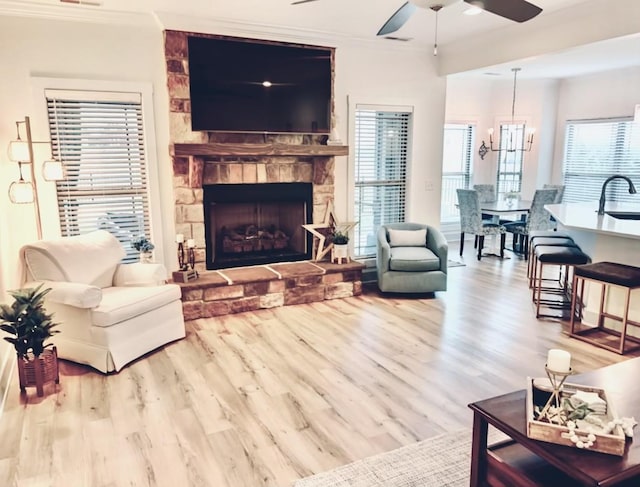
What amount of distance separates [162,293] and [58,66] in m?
2.31

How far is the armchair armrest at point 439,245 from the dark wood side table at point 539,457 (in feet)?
10.3

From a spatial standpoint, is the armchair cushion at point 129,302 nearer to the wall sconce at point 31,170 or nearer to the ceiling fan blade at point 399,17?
the wall sconce at point 31,170

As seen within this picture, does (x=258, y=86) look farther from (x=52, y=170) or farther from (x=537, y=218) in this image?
(x=537, y=218)

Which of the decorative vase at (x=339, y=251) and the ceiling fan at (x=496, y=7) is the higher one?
the ceiling fan at (x=496, y=7)

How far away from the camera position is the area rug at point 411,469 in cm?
230

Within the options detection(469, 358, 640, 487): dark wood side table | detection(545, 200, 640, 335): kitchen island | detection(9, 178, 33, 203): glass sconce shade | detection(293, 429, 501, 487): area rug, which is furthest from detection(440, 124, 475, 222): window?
detection(469, 358, 640, 487): dark wood side table

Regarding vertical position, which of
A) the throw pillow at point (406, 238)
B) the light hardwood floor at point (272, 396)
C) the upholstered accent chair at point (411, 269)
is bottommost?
the light hardwood floor at point (272, 396)

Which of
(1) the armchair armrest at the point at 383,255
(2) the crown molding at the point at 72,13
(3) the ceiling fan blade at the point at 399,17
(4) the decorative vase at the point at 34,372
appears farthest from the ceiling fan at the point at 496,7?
(4) the decorative vase at the point at 34,372

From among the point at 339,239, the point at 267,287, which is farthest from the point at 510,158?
the point at 267,287

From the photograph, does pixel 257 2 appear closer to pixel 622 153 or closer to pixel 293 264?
pixel 293 264

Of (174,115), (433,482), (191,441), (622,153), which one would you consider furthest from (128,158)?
(622,153)

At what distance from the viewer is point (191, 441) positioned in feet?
8.77

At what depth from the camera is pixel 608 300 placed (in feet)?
14.0

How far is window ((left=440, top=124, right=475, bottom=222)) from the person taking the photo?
28.2ft
